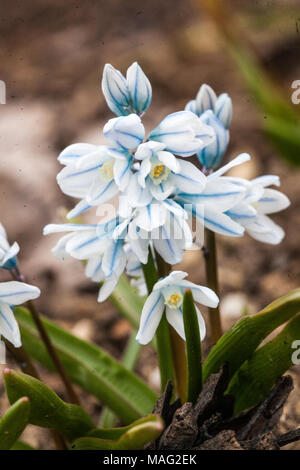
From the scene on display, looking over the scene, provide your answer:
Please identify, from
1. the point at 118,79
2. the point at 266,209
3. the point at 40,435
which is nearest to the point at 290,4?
the point at 266,209

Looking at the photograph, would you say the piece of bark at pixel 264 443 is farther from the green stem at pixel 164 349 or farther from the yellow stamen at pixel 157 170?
the yellow stamen at pixel 157 170

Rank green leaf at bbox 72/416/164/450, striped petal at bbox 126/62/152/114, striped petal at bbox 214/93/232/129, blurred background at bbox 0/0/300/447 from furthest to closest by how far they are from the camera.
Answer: blurred background at bbox 0/0/300/447 < striped petal at bbox 214/93/232/129 < striped petal at bbox 126/62/152/114 < green leaf at bbox 72/416/164/450

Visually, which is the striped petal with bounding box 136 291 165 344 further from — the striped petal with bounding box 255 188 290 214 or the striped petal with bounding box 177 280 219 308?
the striped petal with bounding box 255 188 290 214

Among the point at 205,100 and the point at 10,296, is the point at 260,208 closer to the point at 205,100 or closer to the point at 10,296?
the point at 205,100

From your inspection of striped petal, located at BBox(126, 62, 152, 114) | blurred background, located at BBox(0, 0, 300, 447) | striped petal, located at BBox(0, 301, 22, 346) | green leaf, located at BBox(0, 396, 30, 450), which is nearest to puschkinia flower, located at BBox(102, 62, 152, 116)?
striped petal, located at BBox(126, 62, 152, 114)

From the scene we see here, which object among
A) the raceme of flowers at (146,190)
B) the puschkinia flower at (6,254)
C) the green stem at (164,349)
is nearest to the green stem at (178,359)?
the green stem at (164,349)

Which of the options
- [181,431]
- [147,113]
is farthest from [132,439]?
[147,113]
